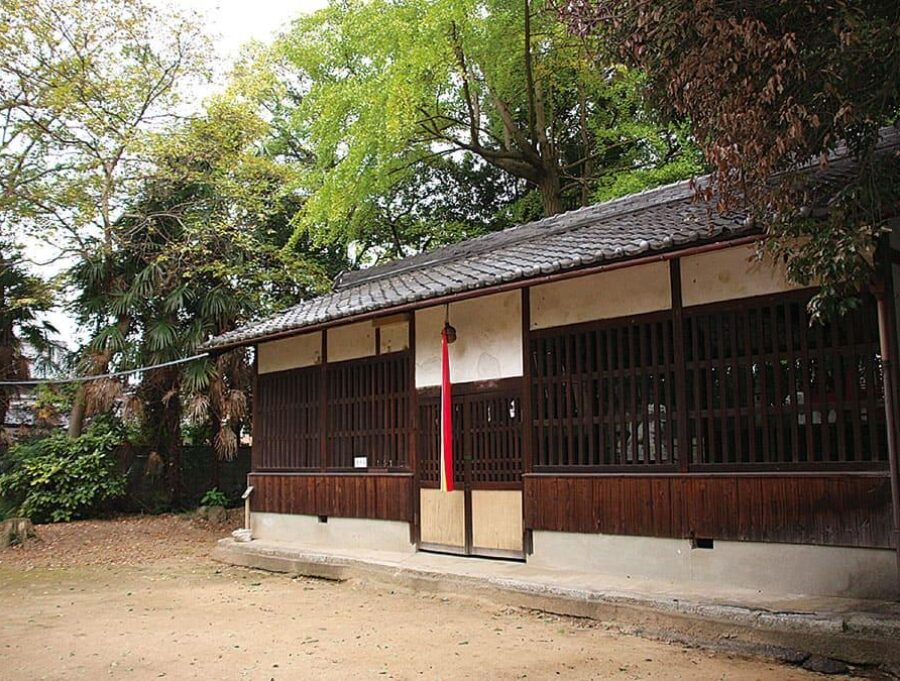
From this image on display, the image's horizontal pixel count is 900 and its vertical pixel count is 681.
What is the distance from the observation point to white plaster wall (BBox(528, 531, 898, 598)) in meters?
6.67

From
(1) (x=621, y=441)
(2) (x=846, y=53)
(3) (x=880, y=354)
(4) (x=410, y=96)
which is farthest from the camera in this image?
(4) (x=410, y=96)

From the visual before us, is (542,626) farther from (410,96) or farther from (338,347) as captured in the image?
(410,96)

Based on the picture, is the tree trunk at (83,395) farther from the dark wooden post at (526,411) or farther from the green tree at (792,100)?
the green tree at (792,100)

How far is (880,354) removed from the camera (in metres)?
6.66

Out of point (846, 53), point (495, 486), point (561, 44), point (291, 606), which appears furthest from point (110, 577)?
point (561, 44)

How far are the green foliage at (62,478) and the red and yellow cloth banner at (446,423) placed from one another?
30.7ft

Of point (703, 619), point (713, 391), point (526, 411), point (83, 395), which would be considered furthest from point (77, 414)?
point (703, 619)

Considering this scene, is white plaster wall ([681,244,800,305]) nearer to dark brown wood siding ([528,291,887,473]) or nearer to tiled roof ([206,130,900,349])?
dark brown wood siding ([528,291,887,473])

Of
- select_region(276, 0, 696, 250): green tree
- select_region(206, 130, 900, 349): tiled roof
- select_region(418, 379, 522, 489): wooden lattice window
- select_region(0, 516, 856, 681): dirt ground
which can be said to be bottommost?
select_region(0, 516, 856, 681): dirt ground

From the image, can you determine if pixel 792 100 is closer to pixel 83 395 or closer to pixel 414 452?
pixel 414 452

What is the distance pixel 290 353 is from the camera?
1334cm

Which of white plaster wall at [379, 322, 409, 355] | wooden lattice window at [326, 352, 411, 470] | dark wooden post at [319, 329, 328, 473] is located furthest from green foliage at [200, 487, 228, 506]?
white plaster wall at [379, 322, 409, 355]

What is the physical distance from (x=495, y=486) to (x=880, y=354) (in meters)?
4.71

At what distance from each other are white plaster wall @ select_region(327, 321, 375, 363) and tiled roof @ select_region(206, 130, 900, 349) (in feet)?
1.30
